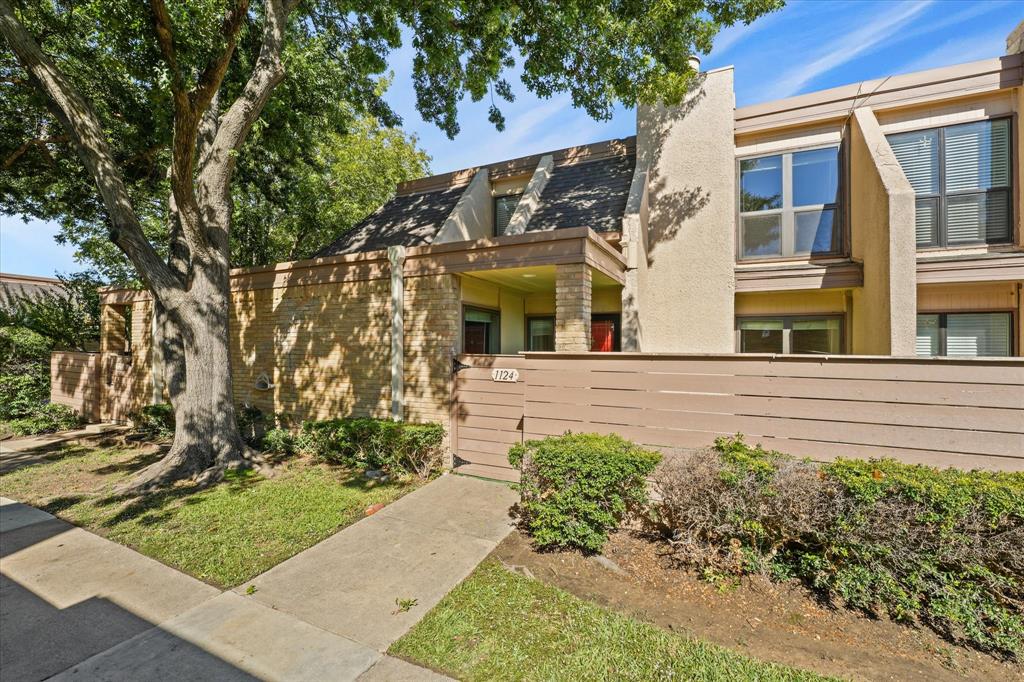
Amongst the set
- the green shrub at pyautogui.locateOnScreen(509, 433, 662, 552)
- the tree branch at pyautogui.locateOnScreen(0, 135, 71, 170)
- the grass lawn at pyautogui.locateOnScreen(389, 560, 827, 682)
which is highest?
the tree branch at pyautogui.locateOnScreen(0, 135, 71, 170)

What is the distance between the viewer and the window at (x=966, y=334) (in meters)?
7.64

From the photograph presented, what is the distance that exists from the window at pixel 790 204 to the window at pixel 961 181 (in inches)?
48.0

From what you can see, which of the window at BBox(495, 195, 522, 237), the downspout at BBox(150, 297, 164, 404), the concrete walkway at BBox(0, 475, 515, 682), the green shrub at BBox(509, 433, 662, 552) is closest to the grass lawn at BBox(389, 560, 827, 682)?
the concrete walkway at BBox(0, 475, 515, 682)

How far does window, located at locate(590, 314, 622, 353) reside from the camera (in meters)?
9.70

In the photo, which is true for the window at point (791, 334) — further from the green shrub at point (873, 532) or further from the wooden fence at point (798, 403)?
the green shrub at point (873, 532)

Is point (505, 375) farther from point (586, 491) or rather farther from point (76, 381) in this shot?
point (76, 381)

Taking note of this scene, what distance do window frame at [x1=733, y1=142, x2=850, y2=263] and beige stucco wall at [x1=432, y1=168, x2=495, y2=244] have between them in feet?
18.7

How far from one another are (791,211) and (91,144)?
12.9m

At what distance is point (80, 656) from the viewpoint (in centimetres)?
321

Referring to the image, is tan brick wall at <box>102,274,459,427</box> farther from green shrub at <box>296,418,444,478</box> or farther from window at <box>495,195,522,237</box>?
window at <box>495,195,522,237</box>

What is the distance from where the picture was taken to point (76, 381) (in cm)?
1310

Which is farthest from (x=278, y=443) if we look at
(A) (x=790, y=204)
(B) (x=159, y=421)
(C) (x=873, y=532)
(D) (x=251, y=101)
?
(A) (x=790, y=204)

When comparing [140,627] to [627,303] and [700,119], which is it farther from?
[700,119]

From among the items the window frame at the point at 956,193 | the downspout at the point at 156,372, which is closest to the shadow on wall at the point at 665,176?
the window frame at the point at 956,193
